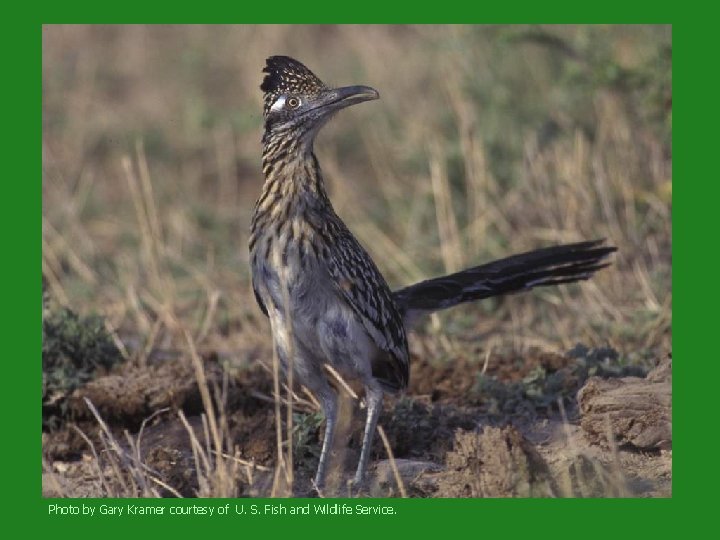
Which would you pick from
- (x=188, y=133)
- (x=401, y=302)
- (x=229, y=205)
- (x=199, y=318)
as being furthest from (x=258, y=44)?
(x=401, y=302)

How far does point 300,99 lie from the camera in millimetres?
5832

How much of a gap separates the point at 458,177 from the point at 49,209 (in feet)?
12.1

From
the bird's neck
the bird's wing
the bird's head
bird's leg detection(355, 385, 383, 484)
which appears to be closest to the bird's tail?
the bird's wing

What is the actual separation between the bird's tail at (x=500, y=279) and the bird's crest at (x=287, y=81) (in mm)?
1325

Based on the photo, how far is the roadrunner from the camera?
567 centimetres

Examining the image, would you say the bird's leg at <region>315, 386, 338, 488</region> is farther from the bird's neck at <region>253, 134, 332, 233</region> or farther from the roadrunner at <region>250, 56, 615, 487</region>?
the bird's neck at <region>253, 134, 332, 233</region>

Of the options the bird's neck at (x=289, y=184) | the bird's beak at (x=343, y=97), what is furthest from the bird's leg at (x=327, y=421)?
the bird's beak at (x=343, y=97)

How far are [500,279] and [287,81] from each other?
1.66 metres

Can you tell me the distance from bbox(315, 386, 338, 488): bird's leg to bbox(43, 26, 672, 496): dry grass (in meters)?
0.79

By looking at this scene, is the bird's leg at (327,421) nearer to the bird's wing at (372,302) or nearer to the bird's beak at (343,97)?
the bird's wing at (372,302)

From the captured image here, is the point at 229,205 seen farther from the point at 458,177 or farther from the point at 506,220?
the point at 506,220

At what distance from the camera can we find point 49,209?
11180 mm

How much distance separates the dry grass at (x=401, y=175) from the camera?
8.46 metres

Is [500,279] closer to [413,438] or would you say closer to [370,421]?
[413,438]
